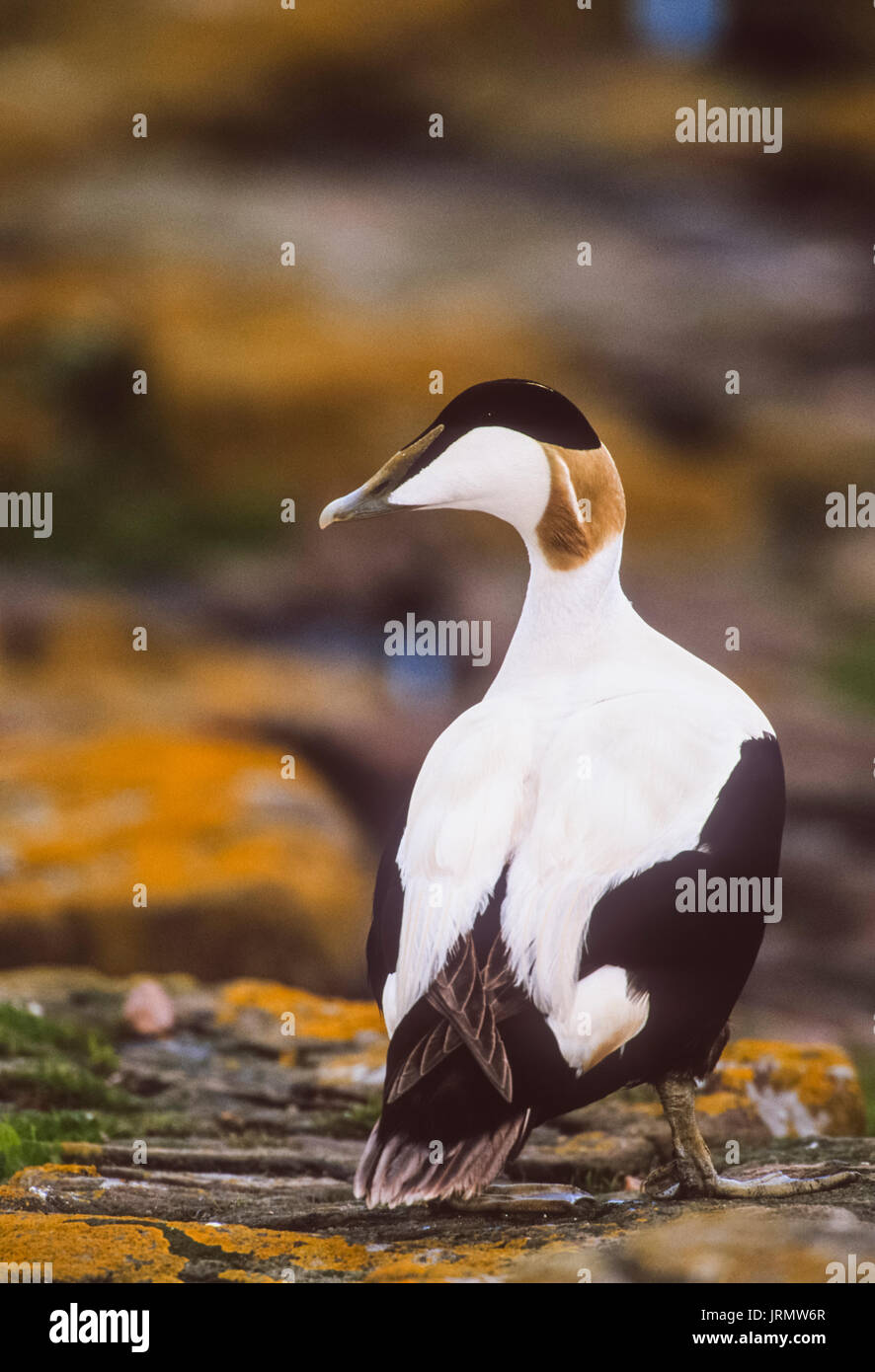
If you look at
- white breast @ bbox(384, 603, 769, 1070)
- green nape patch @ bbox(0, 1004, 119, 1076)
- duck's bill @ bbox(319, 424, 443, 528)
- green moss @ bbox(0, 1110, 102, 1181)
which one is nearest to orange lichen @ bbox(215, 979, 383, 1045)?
green nape patch @ bbox(0, 1004, 119, 1076)

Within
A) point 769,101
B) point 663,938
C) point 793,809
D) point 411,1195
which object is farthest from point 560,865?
point 769,101

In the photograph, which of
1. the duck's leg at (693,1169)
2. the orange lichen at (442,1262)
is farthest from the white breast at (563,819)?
the orange lichen at (442,1262)

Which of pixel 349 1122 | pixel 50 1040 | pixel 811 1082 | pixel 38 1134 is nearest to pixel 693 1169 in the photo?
pixel 811 1082

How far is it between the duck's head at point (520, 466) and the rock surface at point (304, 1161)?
4.94ft

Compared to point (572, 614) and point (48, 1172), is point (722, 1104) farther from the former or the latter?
point (48, 1172)

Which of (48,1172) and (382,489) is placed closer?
(382,489)

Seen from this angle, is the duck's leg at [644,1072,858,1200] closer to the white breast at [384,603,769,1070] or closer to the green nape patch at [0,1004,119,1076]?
the white breast at [384,603,769,1070]

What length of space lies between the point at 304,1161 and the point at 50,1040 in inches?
48.1

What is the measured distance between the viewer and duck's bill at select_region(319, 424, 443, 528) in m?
3.39

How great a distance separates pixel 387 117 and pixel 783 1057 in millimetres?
7326

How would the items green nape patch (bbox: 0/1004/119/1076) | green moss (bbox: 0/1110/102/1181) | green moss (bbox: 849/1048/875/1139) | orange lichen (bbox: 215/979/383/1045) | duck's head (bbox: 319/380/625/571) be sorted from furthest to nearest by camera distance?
green moss (bbox: 849/1048/875/1139) → orange lichen (bbox: 215/979/383/1045) → green nape patch (bbox: 0/1004/119/1076) → green moss (bbox: 0/1110/102/1181) → duck's head (bbox: 319/380/625/571)

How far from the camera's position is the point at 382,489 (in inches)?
134

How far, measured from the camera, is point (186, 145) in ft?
31.6

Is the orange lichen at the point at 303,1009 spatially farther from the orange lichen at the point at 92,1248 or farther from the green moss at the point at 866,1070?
the green moss at the point at 866,1070
